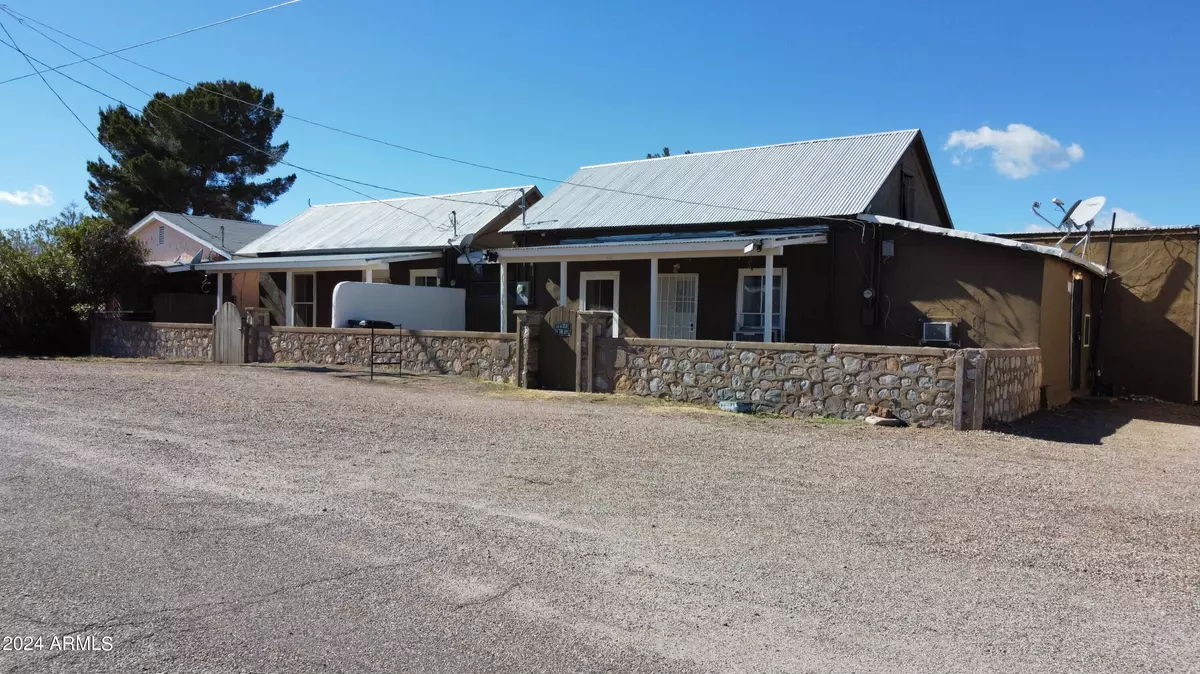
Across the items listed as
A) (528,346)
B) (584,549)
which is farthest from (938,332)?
(584,549)

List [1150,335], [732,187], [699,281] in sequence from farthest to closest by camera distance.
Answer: [732,187] → [699,281] → [1150,335]

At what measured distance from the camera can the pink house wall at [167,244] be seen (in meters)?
33.3

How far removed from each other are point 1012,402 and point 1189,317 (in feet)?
23.3

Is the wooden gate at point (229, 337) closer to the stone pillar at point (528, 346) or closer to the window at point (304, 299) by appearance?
the window at point (304, 299)

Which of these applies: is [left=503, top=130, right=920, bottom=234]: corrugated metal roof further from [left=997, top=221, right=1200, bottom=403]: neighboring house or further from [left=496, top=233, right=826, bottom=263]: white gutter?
[left=997, top=221, right=1200, bottom=403]: neighboring house

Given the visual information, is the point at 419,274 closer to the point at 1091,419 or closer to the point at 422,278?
the point at 422,278

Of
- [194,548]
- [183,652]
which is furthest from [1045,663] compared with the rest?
[194,548]

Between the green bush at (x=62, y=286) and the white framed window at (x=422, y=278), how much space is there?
7946mm

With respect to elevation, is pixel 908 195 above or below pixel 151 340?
above

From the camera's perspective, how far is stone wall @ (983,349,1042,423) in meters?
10.9

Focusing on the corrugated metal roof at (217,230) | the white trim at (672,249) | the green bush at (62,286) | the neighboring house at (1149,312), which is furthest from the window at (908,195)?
the corrugated metal roof at (217,230)

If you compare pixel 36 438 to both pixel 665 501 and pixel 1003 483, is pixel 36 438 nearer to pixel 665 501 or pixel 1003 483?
pixel 665 501

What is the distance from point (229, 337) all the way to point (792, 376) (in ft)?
43.5

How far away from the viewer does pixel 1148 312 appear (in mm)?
16625
